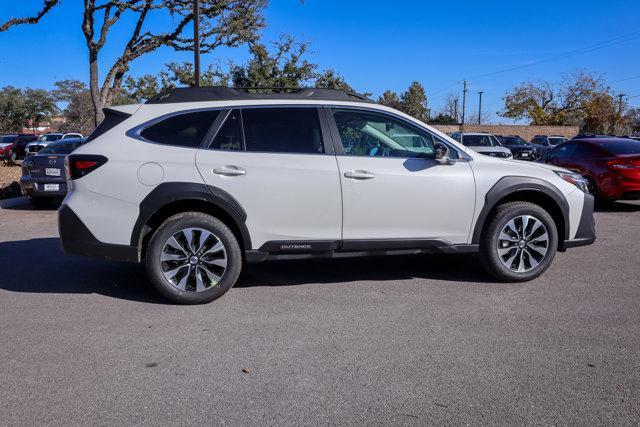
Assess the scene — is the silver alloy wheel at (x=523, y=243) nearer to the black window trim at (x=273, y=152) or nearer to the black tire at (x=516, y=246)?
the black tire at (x=516, y=246)

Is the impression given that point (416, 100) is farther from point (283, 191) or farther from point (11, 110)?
point (283, 191)

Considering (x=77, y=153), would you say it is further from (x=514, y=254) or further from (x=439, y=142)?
(x=514, y=254)

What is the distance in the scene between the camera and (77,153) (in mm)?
5109

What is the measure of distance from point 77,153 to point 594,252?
6277mm

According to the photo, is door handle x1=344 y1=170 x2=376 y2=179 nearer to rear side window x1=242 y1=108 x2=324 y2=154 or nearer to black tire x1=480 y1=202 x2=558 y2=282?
rear side window x1=242 y1=108 x2=324 y2=154

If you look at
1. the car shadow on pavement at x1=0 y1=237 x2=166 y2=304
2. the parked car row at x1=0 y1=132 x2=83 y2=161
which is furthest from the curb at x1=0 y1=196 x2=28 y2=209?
the parked car row at x1=0 y1=132 x2=83 y2=161

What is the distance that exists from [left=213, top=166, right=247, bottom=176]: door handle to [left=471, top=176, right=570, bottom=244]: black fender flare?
240 cm

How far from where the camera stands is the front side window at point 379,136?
5.55m

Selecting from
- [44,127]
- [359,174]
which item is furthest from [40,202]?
[44,127]

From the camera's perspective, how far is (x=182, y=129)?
17.3 ft

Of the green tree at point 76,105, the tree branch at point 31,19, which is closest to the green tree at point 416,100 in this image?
the green tree at point 76,105

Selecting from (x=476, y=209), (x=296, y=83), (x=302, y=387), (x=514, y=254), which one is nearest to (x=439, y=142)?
(x=476, y=209)

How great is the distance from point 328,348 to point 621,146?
382 inches

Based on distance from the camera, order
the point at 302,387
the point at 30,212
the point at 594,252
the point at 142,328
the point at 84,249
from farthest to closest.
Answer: the point at 30,212 < the point at 594,252 < the point at 84,249 < the point at 142,328 < the point at 302,387
